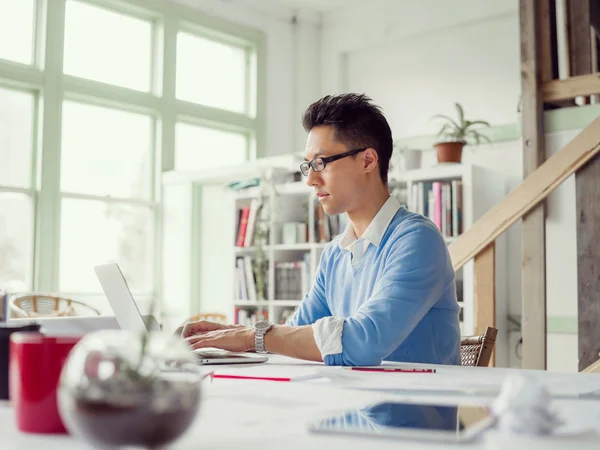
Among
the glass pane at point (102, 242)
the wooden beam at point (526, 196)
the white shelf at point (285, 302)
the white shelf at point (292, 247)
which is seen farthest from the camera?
the glass pane at point (102, 242)

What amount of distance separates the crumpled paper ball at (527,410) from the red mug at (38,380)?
1.58ft

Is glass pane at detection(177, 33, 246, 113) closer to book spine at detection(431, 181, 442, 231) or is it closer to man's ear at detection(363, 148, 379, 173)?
book spine at detection(431, 181, 442, 231)

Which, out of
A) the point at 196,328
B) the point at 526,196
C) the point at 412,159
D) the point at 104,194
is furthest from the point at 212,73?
the point at 196,328

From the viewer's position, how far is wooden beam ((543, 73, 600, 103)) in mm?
3332

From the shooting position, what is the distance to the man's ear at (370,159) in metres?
2.27

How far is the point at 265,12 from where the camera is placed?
24.7 ft

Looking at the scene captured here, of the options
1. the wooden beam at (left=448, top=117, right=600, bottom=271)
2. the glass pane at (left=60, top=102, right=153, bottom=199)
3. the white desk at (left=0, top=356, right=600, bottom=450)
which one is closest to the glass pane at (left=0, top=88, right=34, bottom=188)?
the glass pane at (left=60, top=102, right=153, bottom=199)

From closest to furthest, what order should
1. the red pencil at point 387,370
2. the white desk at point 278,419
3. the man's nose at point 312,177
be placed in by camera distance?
the white desk at point 278,419
the red pencil at point 387,370
the man's nose at point 312,177

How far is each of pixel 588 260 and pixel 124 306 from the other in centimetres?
206

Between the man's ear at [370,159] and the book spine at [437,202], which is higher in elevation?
the book spine at [437,202]

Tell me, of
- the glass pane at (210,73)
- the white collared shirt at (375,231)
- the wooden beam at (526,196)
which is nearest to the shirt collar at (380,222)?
the white collared shirt at (375,231)

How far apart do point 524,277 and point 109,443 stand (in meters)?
2.85

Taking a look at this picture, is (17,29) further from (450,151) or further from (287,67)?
(450,151)

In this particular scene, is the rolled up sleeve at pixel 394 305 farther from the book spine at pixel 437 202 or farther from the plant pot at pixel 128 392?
the book spine at pixel 437 202
